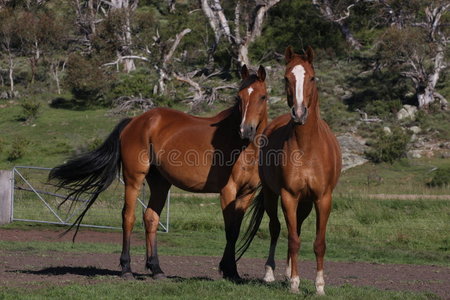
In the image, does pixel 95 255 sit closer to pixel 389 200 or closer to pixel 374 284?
pixel 374 284

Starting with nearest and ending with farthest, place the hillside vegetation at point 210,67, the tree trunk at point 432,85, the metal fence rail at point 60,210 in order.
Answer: the metal fence rail at point 60,210, the hillside vegetation at point 210,67, the tree trunk at point 432,85

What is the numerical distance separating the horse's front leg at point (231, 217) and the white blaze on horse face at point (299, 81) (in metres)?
1.91

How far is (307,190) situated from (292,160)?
0.35 meters

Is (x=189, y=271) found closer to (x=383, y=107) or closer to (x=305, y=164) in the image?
(x=305, y=164)

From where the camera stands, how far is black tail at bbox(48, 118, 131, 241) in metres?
10.8

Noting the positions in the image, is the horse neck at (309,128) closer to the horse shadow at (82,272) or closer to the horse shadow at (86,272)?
the horse shadow at (86,272)

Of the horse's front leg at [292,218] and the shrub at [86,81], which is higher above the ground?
the horse's front leg at [292,218]

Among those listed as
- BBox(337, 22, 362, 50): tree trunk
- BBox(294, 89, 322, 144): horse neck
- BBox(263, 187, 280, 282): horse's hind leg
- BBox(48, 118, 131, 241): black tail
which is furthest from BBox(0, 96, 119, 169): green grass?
BBox(294, 89, 322, 144): horse neck

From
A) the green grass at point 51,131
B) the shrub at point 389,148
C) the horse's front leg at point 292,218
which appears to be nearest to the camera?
the horse's front leg at point 292,218

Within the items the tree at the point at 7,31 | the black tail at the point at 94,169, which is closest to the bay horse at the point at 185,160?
the black tail at the point at 94,169

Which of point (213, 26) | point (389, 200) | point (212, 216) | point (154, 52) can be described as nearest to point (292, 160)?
point (212, 216)

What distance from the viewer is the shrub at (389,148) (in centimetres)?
3153

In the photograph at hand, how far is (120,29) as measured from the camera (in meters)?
47.2

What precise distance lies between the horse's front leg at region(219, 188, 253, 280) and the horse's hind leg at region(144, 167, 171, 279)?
919mm
